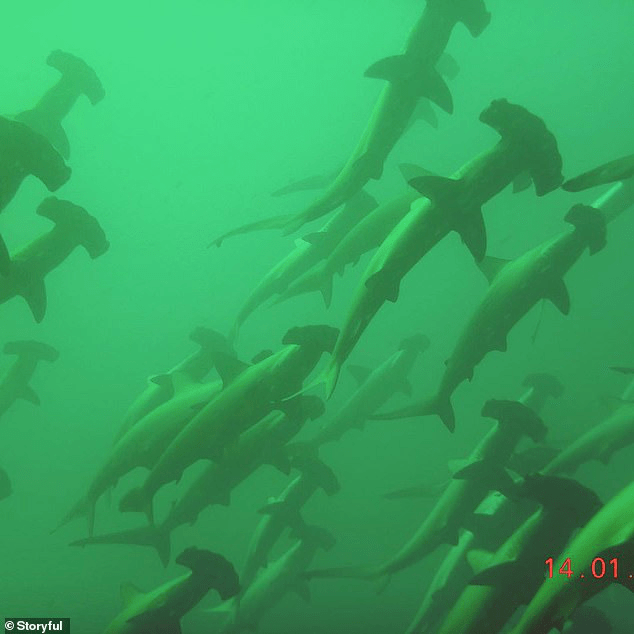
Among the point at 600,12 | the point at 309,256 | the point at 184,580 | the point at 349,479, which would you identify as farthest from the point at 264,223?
the point at 600,12

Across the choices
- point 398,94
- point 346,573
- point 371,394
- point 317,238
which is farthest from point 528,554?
point 371,394

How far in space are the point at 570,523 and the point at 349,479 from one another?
43.6 feet

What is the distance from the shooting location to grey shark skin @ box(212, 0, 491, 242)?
472cm

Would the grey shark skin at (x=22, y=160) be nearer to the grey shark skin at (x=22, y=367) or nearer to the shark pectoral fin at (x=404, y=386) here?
the grey shark skin at (x=22, y=367)

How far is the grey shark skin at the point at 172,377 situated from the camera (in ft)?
17.9

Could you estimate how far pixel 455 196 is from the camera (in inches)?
137

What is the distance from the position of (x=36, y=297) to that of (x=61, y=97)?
178 centimetres

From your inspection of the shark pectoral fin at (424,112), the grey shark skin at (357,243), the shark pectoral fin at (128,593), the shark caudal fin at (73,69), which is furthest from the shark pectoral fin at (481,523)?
the shark caudal fin at (73,69)

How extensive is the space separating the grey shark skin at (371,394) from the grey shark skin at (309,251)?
1512mm

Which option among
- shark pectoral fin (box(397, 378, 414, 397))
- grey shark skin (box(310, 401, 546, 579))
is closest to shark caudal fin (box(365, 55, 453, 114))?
grey shark skin (box(310, 401, 546, 579))

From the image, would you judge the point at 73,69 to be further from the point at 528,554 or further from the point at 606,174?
the point at 528,554

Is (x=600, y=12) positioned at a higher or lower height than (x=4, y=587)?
higher

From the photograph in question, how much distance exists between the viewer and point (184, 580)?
12.8 feet

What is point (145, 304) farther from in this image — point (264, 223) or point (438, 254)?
point (264, 223)
